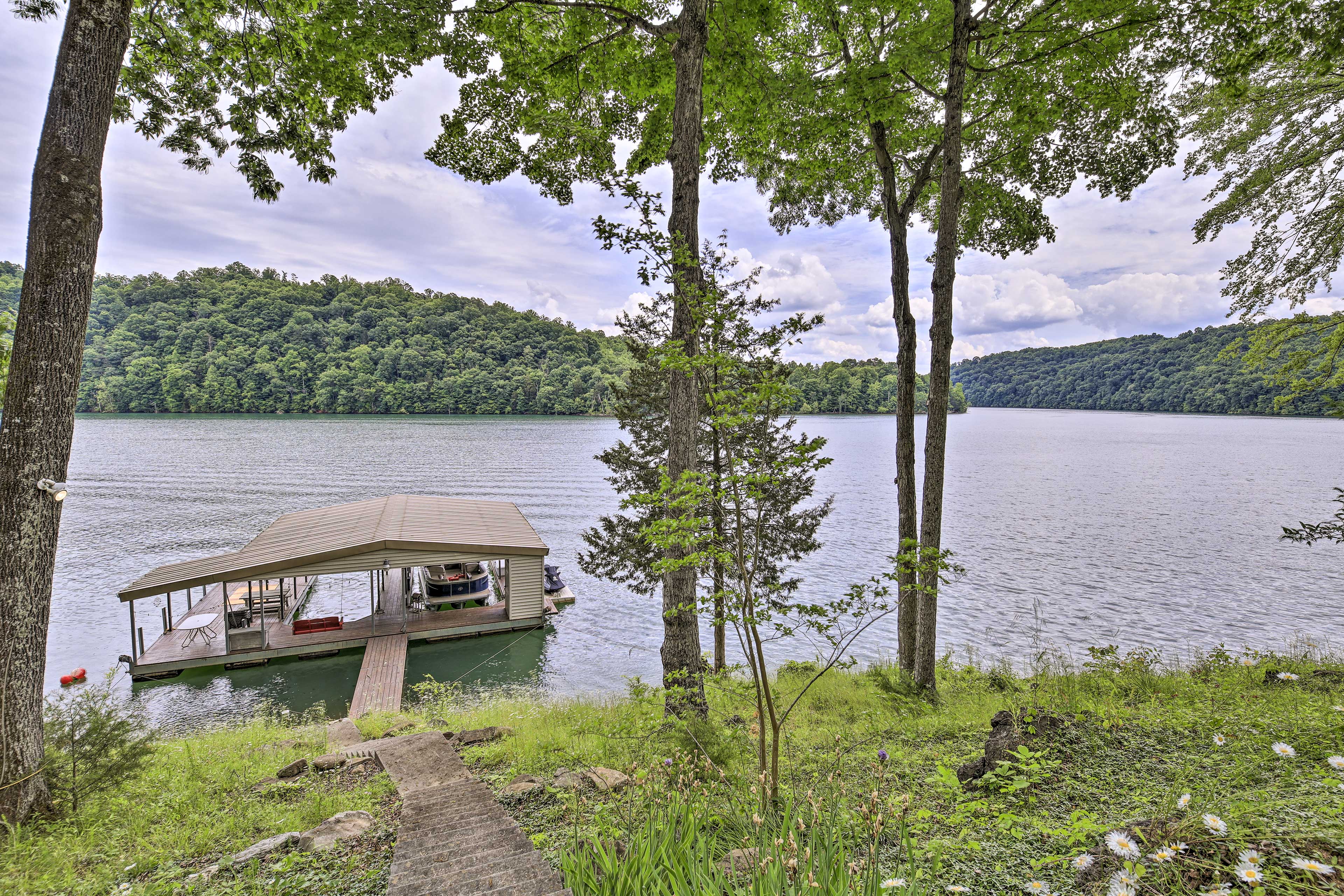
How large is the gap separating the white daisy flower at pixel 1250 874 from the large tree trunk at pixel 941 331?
463cm

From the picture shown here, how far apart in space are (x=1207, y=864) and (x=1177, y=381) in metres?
121

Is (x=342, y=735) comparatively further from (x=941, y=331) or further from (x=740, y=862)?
(x=941, y=331)

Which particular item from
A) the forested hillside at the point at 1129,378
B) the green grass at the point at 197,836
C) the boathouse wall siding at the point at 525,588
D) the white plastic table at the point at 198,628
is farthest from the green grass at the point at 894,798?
the forested hillside at the point at 1129,378

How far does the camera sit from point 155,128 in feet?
17.5

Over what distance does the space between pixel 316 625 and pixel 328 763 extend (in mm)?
9550

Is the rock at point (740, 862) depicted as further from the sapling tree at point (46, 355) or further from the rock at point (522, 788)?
the sapling tree at point (46, 355)

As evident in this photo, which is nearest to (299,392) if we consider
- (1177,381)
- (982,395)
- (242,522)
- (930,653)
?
(242,522)

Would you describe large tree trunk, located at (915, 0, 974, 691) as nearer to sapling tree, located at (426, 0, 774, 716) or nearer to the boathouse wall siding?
sapling tree, located at (426, 0, 774, 716)

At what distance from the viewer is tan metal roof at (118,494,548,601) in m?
11.9

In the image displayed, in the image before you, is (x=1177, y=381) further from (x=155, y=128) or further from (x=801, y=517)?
(x=155, y=128)

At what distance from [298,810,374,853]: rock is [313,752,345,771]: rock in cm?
151

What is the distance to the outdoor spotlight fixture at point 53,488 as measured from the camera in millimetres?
3635

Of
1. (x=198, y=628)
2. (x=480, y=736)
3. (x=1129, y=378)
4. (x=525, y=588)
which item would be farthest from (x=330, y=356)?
(x=1129, y=378)

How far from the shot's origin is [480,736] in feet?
19.8
